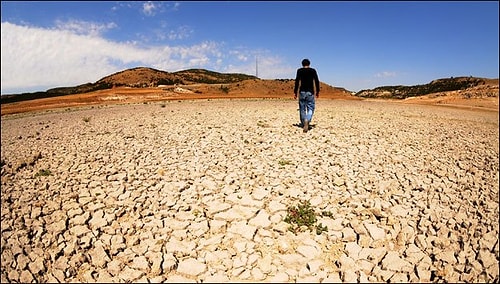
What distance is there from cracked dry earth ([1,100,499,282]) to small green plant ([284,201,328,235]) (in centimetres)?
10

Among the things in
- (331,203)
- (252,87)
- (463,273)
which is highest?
(252,87)

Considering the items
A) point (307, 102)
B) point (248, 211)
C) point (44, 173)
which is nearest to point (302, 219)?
point (248, 211)

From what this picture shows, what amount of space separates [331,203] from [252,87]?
36.4m

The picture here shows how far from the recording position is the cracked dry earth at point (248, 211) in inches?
150

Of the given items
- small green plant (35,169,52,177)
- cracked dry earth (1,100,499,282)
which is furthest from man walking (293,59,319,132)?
small green plant (35,169,52,177)

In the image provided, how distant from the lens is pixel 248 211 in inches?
191

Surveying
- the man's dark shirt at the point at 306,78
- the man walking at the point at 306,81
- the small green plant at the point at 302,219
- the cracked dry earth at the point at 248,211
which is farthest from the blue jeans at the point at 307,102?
the small green plant at the point at 302,219

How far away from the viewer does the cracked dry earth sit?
12.5 feet

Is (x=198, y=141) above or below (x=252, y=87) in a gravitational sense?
below

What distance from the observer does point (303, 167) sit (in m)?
6.54

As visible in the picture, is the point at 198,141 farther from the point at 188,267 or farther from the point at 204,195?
the point at 188,267

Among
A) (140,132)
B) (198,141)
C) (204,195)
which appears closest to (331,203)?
(204,195)

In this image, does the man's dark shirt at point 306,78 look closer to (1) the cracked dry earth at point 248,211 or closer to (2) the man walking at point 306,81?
(2) the man walking at point 306,81

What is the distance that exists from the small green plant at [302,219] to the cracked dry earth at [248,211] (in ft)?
0.32
